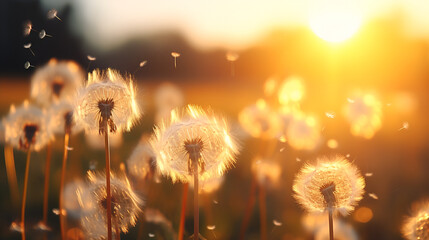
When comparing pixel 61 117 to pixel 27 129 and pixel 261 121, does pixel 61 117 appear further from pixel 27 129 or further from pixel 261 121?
pixel 261 121

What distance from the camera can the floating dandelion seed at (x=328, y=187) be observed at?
2502 mm

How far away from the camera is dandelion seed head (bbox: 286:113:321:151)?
544 centimetres

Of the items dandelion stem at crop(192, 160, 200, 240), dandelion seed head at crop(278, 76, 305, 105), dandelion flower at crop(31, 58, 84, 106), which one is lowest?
dandelion stem at crop(192, 160, 200, 240)

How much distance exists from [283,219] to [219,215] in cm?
65

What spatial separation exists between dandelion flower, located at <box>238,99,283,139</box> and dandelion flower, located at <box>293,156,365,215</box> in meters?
2.05

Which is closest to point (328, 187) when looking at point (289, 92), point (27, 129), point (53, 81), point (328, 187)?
point (328, 187)

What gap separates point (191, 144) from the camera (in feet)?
8.09

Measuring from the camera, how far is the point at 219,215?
577 cm

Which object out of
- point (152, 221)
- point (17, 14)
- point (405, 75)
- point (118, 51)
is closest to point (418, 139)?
point (152, 221)

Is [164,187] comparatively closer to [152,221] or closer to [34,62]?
[152,221]

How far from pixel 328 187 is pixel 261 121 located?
8.11 ft

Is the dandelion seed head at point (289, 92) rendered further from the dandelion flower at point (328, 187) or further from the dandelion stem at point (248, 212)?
the dandelion flower at point (328, 187)

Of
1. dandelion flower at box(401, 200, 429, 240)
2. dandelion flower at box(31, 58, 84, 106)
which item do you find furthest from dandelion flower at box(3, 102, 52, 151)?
dandelion flower at box(401, 200, 429, 240)

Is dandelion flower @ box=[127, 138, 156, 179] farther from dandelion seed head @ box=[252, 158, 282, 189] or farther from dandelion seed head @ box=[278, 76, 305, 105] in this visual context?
dandelion seed head @ box=[278, 76, 305, 105]
